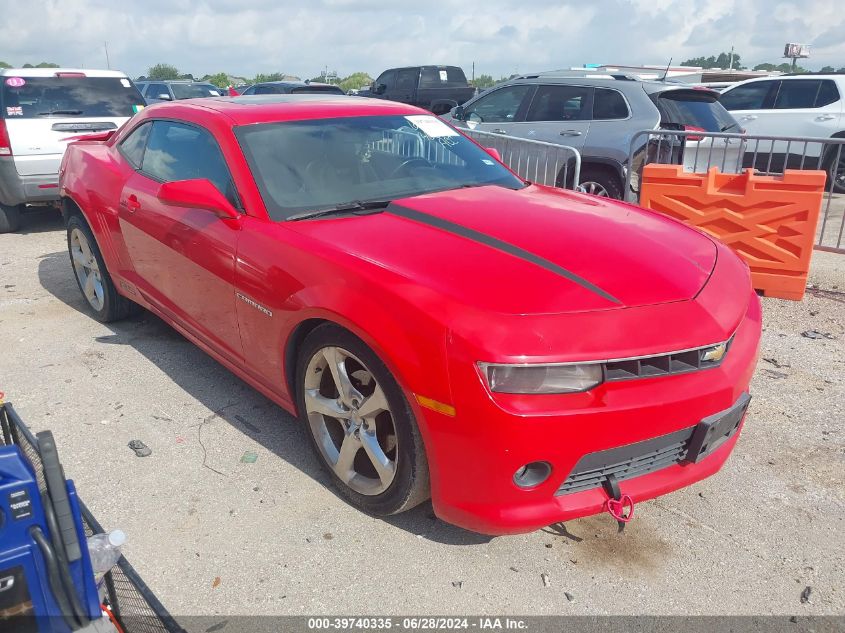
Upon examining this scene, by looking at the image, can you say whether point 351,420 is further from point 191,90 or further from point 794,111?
point 191,90

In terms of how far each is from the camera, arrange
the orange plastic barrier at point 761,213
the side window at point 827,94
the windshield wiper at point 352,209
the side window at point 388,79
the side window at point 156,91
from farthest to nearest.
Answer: the side window at point 388,79 < the side window at point 156,91 < the side window at point 827,94 < the orange plastic barrier at point 761,213 < the windshield wiper at point 352,209

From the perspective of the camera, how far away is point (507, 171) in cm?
415

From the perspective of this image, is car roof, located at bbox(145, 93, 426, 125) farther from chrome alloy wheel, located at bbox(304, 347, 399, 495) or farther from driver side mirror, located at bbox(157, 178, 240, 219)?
chrome alloy wheel, located at bbox(304, 347, 399, 495)

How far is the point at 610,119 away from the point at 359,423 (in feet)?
19.4

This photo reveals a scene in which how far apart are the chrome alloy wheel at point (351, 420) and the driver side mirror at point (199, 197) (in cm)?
87

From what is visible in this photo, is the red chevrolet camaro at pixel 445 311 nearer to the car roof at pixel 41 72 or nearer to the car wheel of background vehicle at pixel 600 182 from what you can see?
the car wheel of background vehicle at pixel 600 182

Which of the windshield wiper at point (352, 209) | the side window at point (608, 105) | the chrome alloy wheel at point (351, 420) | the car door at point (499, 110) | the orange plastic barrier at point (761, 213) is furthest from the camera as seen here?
the car door at point (499, 110)

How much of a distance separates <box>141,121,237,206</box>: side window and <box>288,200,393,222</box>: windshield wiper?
423mm

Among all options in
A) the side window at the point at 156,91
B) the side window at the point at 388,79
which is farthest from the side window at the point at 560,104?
the side window at the point at 156,91

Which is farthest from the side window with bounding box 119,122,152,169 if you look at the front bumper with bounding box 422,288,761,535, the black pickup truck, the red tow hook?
the black pickup truck

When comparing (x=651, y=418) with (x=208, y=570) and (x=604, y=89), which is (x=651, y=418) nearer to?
(x=208, y=570)

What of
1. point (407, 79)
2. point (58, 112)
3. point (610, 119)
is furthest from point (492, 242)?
point (407, 79)

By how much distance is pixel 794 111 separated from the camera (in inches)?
448

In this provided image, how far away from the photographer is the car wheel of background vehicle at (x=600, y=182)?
24.4 feet
